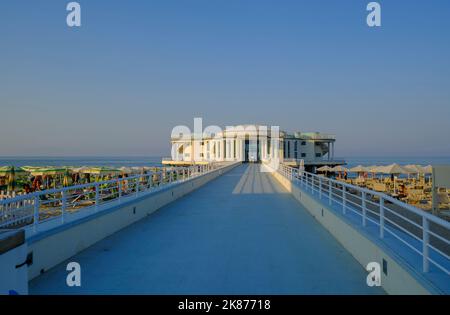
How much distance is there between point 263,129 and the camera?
72250mm

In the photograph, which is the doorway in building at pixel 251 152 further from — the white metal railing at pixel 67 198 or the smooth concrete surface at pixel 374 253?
the smooth concrete surface at pixel 374 253

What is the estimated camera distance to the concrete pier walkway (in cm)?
479

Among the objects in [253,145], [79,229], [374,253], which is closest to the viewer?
[374,253]

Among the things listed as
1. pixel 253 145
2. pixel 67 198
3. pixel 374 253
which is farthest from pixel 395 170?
pixel 253 145

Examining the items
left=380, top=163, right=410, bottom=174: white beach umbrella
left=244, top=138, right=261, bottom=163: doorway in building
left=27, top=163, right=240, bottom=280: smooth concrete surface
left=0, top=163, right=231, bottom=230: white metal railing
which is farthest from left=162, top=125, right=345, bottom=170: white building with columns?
left=27, top=163, right=240, bottom=280: smooth concrete surface

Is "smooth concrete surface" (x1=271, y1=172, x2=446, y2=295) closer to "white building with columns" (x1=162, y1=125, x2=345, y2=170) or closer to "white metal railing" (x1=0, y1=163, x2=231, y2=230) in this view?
"white metal railing" (x1=0, y1=163, x2=231, y2=230)

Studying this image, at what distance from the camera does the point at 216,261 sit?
19.5ft

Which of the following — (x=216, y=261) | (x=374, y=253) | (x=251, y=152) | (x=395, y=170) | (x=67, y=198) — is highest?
(x=251, y=152)

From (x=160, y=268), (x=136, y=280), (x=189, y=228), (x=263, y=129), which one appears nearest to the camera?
(x=136, y=280)

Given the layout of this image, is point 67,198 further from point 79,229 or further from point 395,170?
point 395,170

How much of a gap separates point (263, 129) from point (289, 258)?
2634 inches
